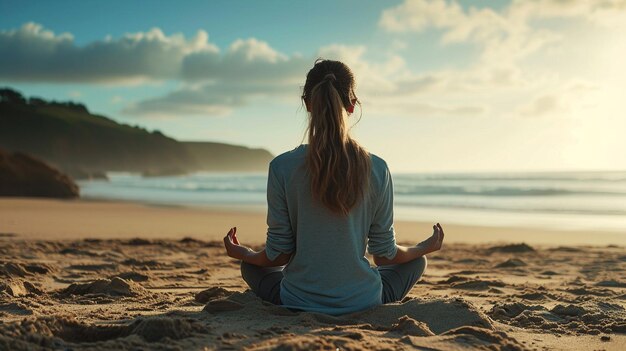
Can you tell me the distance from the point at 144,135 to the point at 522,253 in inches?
3784

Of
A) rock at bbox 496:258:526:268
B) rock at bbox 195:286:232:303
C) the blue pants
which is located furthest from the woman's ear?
rock at bbox 496:258:526:268

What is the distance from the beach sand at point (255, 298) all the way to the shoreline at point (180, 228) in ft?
0.22

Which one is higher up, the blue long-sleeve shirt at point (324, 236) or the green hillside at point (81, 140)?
the green hillside at point (81, 140)

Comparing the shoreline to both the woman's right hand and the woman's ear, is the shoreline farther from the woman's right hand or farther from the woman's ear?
the woman's ear

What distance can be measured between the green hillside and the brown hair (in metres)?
73.5

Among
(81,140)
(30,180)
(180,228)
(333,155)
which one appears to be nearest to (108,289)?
(333,155)

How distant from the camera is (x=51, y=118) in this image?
89188 mm

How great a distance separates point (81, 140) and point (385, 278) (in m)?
93.2

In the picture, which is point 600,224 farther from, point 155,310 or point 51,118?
point 51,118

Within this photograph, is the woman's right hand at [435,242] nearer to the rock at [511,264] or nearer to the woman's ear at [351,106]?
the woman's ear at [351,106]

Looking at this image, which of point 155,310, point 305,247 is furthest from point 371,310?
point 155,310

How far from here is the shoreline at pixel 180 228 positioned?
35.6 feet

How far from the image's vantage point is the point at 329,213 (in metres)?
3.48

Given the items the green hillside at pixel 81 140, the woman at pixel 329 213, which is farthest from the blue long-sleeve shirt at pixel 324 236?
the green hillside at pixel 81 140
